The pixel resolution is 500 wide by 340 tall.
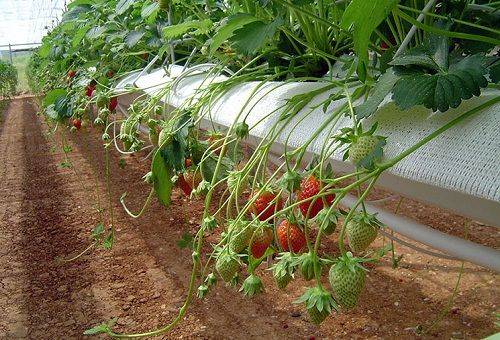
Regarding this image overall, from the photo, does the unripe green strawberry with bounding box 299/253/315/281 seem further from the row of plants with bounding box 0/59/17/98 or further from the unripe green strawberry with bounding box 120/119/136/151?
the row of plants with bounding box 0/59/17/98

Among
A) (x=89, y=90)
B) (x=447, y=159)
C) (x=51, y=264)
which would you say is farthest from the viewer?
(x=51, y=264)

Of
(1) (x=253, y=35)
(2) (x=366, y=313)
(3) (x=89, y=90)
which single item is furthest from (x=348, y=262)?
(3) (x=89, y=90)

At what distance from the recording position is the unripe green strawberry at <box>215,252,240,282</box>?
0.73 metres

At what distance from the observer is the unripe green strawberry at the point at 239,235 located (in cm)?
74

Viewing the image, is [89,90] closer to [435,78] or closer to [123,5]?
[123,5]

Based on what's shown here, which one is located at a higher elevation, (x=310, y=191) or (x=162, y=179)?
(x=310, y=191)

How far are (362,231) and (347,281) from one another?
0.21 feet

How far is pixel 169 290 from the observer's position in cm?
243

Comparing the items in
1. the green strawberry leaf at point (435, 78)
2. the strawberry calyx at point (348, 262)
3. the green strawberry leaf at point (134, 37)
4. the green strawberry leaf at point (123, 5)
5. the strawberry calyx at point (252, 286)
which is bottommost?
the green strawberry leaf at point (134, 37)

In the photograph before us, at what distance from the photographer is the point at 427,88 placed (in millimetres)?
638

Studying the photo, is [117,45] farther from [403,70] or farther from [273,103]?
[403,70]

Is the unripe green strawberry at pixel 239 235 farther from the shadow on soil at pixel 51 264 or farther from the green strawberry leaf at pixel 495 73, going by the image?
the shadow on soil at pixel 51 264

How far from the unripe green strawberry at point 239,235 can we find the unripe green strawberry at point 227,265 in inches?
0.7

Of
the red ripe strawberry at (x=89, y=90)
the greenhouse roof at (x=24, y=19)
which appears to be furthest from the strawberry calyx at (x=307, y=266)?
the greenhouse roof at (x=24, y=19)
